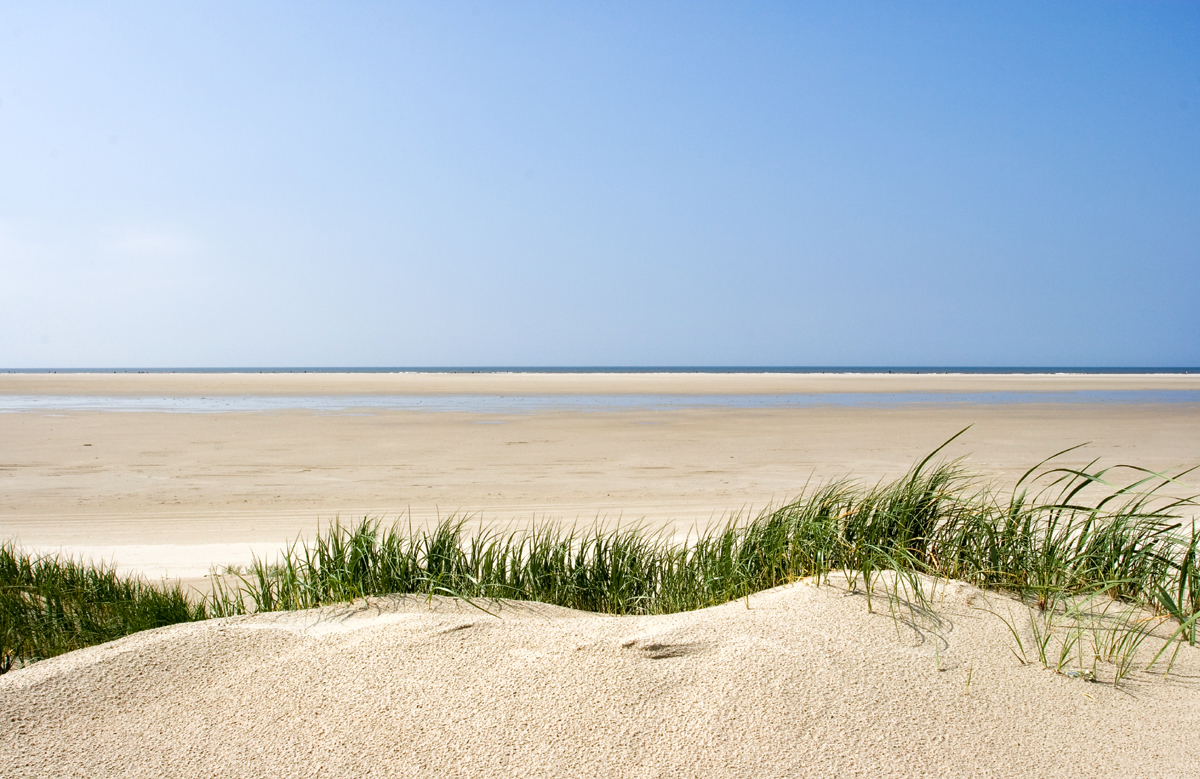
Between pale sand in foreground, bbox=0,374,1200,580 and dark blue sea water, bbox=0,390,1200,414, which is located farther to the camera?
dark blue sea water, bbox=0,390,1200,414

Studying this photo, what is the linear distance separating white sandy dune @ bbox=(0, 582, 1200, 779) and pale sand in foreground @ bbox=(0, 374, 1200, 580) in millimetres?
2782

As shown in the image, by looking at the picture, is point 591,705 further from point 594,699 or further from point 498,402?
point 498,402

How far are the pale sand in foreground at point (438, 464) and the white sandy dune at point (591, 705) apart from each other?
2.78 m

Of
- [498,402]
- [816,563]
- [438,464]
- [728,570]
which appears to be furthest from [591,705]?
[498,402]

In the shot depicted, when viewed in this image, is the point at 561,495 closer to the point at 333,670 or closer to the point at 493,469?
the point at 493,469

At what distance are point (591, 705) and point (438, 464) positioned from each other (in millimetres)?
11813

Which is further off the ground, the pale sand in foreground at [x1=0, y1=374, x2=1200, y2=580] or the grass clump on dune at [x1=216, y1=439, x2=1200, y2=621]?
the grass clump on dune at [x1=216, y1=439, x2=1200, y2=621]

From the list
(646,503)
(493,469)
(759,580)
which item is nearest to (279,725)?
(759,580)

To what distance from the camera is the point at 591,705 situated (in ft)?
8.09

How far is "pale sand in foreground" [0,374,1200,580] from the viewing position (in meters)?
9.01

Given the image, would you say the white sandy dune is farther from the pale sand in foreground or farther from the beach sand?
the pale sand in foreground

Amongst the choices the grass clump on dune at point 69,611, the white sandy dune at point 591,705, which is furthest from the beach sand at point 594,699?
the grass clump on dune at point 69,611

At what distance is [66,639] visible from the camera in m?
3.89

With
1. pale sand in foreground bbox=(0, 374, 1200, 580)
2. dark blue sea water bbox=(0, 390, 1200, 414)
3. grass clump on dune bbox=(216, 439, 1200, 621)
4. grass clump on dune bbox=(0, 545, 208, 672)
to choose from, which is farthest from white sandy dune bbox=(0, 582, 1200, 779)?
dark blue sea water bbox=(0, 390, 1200, 414)
